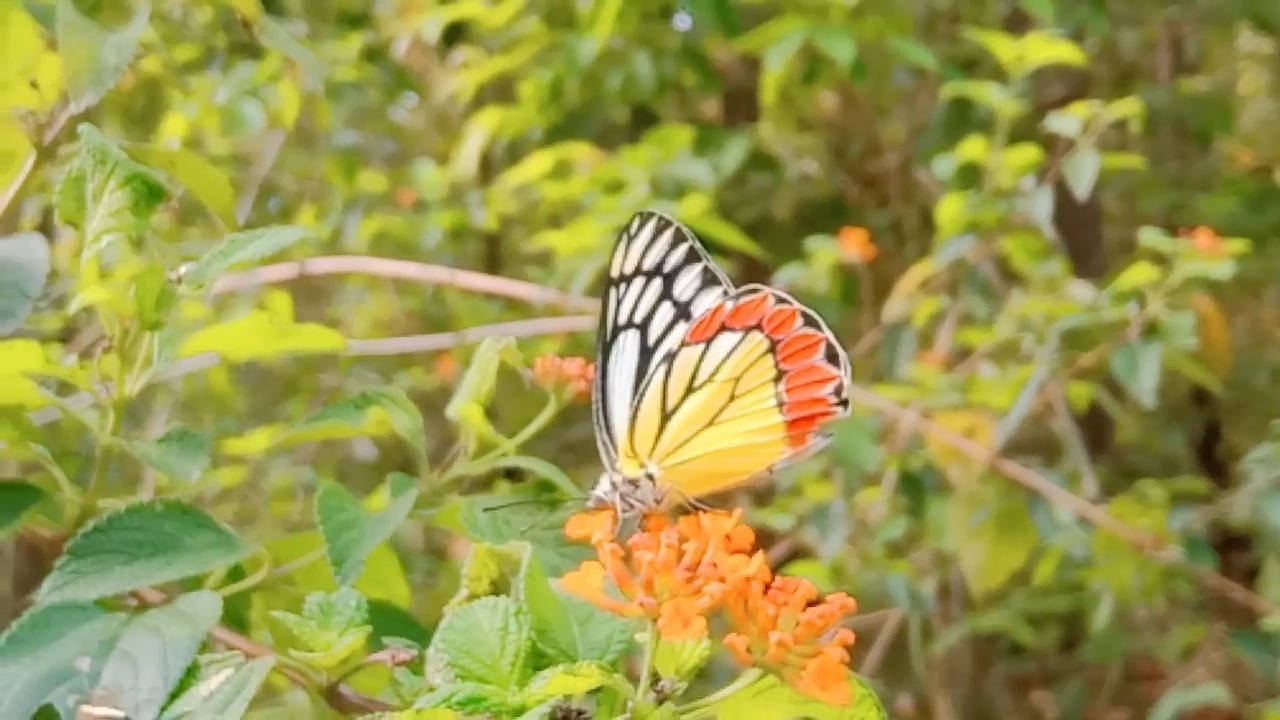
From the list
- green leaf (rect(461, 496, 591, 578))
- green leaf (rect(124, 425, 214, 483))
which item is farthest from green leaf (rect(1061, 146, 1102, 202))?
green leaf (rect(124, 425, 214, 483))

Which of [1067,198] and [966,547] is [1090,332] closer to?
[966,547]

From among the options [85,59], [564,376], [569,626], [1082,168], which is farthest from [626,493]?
[1082,168]

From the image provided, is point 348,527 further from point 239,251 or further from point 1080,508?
point 1080,508

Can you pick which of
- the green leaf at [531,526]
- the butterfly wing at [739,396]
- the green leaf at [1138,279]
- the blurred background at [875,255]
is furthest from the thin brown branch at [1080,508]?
the green leaf at [531,526]

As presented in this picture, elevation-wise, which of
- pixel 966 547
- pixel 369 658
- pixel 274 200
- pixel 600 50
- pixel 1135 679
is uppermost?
pixel 600 50

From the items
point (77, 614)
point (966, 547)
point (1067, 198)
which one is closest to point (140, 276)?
point (77, 614)

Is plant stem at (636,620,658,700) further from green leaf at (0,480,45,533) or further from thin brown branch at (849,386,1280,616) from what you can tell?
thin brown branch at (849,386,1280,616)
